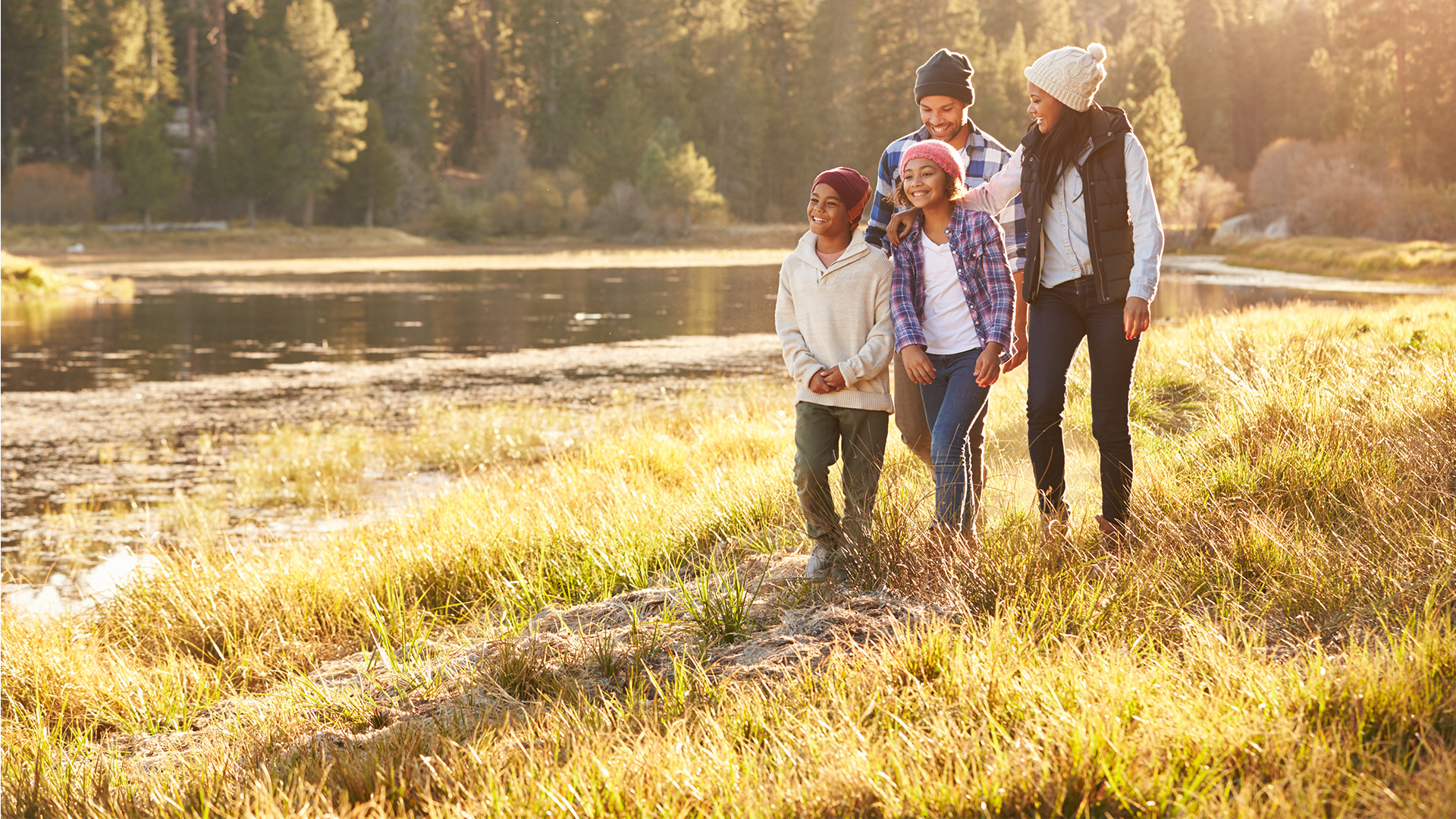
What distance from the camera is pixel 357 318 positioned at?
25359 mm

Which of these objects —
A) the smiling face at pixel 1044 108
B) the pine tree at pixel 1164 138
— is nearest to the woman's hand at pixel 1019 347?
the smiling face at pixel 1044 108

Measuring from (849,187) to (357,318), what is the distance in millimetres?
23361

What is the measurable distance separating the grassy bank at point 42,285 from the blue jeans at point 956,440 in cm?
3094

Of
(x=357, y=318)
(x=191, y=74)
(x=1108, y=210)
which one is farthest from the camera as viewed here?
(x=191, y=74)

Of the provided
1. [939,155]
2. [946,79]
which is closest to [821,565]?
[939,155]

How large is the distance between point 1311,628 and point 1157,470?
1.60 meters

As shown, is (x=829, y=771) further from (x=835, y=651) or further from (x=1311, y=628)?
(x=1311, y=628)

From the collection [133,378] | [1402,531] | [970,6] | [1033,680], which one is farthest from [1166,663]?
[970,6]

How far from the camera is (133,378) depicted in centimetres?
1636

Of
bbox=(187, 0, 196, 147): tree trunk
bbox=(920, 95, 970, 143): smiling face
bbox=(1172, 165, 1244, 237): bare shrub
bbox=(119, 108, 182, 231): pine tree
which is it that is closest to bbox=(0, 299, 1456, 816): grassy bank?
bbox=(920, 95, 970, 143): smiling face

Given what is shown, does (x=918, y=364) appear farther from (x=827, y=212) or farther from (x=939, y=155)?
(x=939, y=155)

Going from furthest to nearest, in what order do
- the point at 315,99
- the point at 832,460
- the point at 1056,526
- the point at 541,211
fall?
the point at 541,211 < the point at 315,99 < the point at 832,460 < the point at 1056,526

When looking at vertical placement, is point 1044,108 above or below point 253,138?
below

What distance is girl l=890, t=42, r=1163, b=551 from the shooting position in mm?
3682
